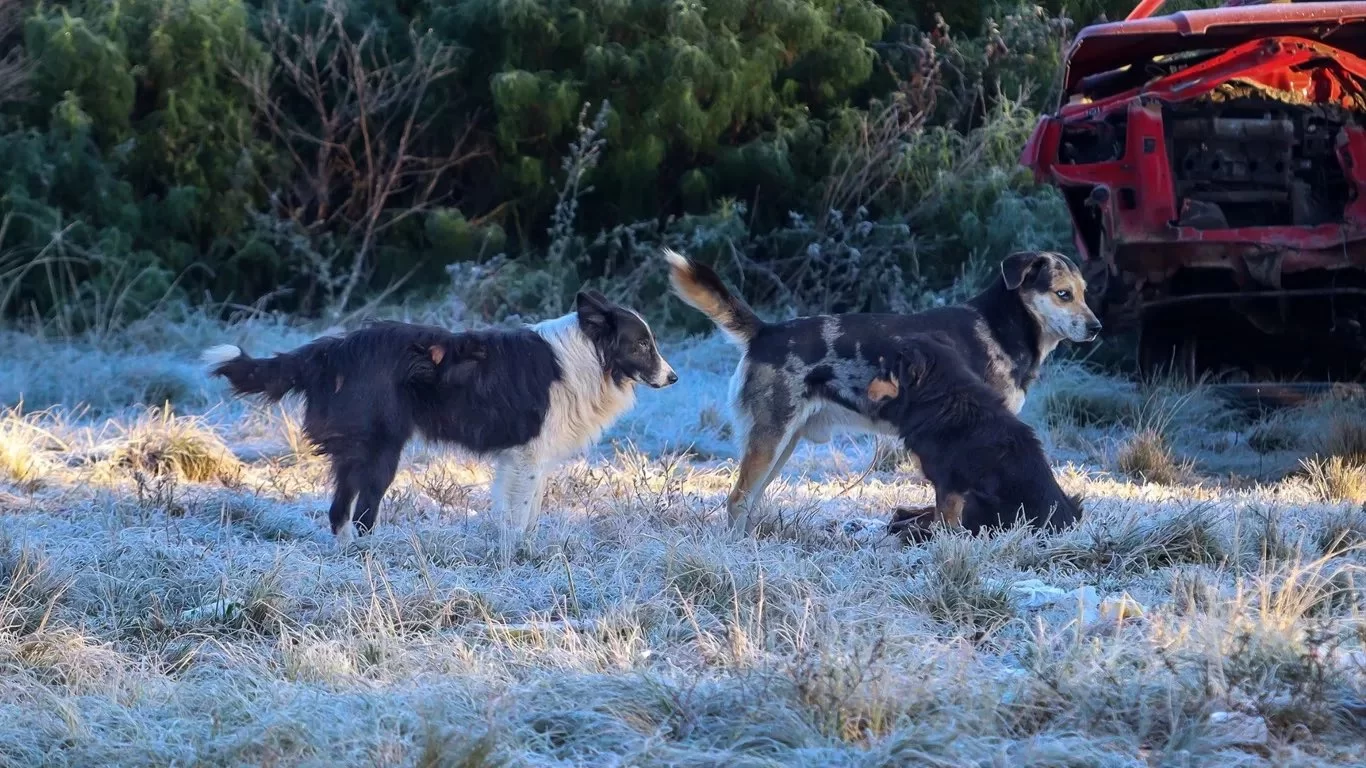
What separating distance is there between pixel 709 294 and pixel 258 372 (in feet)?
7.27

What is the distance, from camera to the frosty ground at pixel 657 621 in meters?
3.68

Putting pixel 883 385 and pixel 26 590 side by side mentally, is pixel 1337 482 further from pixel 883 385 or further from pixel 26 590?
pixel 26 590

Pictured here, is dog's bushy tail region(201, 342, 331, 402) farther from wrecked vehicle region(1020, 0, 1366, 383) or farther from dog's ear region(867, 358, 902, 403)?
wrecked vehicle region(1020, 0, 1366, 383)

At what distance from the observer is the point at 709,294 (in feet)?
24.5

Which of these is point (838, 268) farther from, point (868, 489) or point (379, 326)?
point (379, 326)

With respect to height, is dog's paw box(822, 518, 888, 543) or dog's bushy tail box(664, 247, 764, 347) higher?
dog's bushy tail box(664, 247, 764, 347)

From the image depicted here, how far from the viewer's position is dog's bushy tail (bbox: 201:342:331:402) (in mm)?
6879

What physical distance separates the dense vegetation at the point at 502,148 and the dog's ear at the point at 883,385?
A: 18.3 feet

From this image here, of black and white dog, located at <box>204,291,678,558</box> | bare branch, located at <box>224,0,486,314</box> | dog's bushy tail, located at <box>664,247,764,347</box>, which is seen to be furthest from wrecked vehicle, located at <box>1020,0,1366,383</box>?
bare branch, located at <box>224,0,486,314</box>

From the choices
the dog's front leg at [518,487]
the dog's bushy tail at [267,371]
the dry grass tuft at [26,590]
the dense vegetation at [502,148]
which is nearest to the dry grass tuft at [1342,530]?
the dog's front leg at [518,487]

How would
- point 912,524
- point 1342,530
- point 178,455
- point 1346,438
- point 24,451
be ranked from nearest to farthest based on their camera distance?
point 1342,530 → point 912,524 → point 24,451 → point 178,455 → point 1346,438

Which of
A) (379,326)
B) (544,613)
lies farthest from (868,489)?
(544,613)

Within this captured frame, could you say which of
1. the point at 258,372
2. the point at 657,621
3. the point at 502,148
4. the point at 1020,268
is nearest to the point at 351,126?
the point at 502,148

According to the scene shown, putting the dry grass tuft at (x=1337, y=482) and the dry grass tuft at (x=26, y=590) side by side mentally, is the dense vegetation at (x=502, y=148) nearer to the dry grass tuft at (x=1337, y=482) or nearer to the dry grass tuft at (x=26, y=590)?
the dry grass tuft at (x=1337, y=482)
